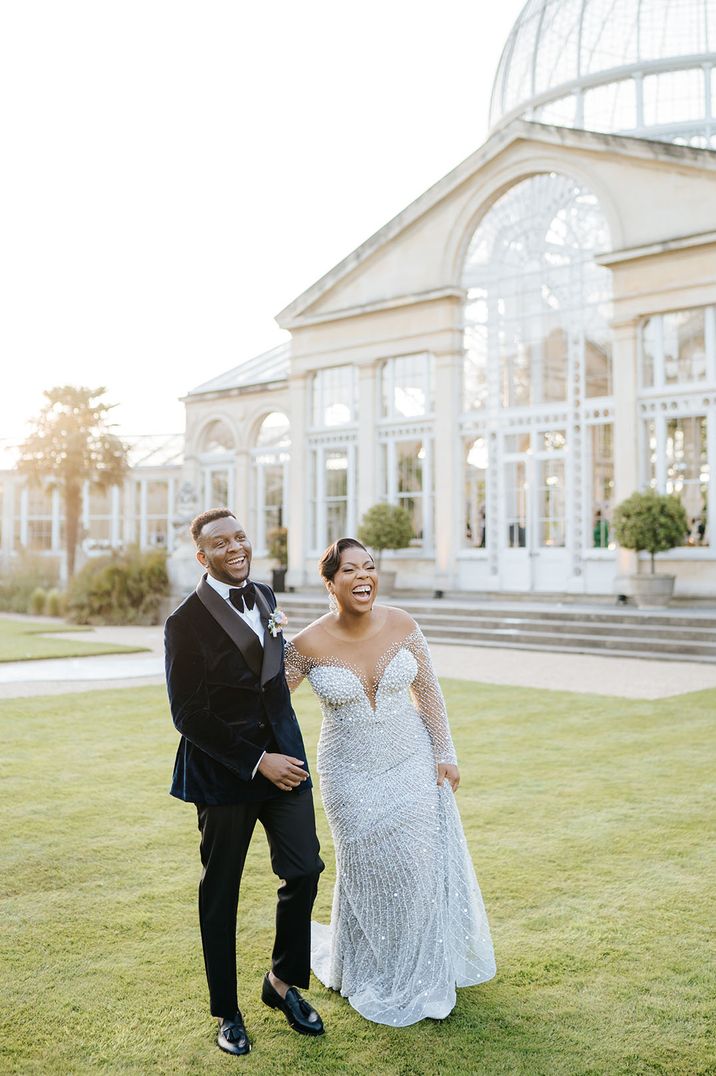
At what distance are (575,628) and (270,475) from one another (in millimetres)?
12933

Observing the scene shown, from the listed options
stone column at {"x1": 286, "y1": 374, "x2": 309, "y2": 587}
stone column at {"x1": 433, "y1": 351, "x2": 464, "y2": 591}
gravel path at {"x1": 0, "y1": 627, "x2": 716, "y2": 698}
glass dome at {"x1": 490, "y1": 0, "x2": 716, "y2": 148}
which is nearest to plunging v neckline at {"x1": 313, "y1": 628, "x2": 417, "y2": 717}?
gravel path at {"x1": 0, "y1": 627, "x2": 716, "y2": 698}

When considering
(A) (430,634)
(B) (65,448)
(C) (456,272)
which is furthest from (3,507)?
(A) (430,634)

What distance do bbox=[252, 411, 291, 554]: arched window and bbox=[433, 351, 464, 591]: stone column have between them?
246 inches

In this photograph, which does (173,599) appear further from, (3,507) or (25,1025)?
(3,507)

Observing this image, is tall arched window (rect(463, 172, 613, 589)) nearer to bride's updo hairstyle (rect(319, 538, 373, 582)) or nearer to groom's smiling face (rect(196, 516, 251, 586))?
bride's updo hairstyle (rect(319, 538, 373, 582))

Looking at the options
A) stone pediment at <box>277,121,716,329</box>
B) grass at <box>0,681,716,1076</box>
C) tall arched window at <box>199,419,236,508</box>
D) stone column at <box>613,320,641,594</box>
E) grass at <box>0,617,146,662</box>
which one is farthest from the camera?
tall arched window at <box>199,419,236,508</box>

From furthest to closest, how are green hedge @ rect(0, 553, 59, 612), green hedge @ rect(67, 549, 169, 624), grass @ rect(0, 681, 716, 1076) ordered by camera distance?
green hedge @ rect(0, 553, 59, 612) < green hedge @ rect(67, 549, 169, 624) < grass @ rect(0, 681, 716, 1076)

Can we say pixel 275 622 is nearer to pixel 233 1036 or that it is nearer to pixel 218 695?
pixel 218 695

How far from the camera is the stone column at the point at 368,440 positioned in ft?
72.9

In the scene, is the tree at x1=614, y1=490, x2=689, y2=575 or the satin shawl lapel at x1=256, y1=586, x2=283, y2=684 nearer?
the satin shawl lapel at x1=256, y1=586, x2=283, y2=684

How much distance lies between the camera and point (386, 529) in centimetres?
2039

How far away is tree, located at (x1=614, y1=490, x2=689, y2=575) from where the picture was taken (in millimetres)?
16219

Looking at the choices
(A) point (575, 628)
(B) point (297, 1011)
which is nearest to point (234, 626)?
(B) point (297, 1011)

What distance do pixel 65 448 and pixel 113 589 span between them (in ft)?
31.2
